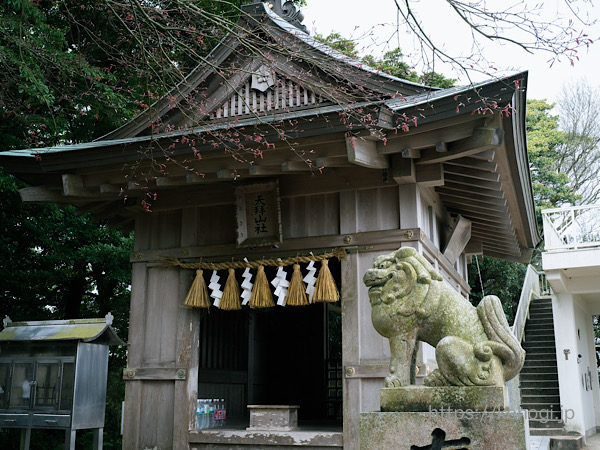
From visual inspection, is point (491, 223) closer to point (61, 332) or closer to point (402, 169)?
point (402, 169)

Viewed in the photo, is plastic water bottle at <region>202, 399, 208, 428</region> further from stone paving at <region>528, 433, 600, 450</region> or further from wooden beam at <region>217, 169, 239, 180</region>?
stone paving at <region>528, 433, 600, 450</region>

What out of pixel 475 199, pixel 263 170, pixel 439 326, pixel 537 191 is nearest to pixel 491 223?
pixel 475 199

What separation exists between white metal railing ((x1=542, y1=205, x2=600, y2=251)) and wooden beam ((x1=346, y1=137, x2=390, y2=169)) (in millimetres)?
9521

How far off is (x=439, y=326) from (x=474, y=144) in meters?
2.43

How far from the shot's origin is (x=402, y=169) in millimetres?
7012

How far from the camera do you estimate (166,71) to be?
16.6 feet

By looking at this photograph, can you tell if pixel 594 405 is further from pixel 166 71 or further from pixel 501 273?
pixel 166 71

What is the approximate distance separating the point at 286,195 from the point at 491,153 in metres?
2.68

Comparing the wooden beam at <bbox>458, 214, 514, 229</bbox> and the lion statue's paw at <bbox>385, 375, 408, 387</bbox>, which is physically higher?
the wooden beam at <bbox>458, 214, 514, 229</bbox>

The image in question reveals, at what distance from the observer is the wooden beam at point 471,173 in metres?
7.29

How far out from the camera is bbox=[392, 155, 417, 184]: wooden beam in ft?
22.9

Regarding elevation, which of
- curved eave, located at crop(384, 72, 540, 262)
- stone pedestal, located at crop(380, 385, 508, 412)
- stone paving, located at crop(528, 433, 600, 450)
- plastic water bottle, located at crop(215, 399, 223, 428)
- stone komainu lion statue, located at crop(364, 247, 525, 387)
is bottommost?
stone paving, located at crop(528, 433, 600, 450)

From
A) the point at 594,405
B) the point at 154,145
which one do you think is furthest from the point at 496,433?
the point at 594,405

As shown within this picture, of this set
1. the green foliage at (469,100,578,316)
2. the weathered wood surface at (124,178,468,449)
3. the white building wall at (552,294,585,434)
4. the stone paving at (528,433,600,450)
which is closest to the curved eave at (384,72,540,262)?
the weathered wood surface at (124,178,468,449)
